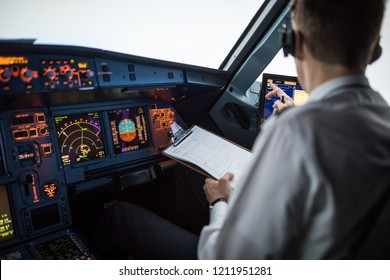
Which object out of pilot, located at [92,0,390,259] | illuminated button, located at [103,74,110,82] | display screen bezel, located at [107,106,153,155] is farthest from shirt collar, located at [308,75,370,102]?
display screen bezel, located at [107,106,153,155]

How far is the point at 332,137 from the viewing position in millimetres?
626

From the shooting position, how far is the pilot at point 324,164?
0.63 m

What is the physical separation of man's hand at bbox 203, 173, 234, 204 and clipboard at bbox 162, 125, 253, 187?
0.04 m

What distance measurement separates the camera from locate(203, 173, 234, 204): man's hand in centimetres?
125

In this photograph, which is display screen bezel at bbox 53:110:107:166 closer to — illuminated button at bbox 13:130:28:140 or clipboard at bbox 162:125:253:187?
illuminated button at bbox 13:130:28:140

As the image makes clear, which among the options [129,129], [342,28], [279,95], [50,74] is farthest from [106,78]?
[342,28]

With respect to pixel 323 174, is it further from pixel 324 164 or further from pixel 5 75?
pixel 5 75

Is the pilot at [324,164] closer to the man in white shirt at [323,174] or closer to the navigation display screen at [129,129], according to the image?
the man in white shirt at [323,174]

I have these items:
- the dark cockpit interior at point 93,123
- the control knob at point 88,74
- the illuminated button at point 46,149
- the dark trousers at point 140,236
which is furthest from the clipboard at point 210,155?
the illuminated button at point 46,149

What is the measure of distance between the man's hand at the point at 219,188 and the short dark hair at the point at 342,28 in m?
0.63

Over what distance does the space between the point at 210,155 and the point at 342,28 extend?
90 centimetres
